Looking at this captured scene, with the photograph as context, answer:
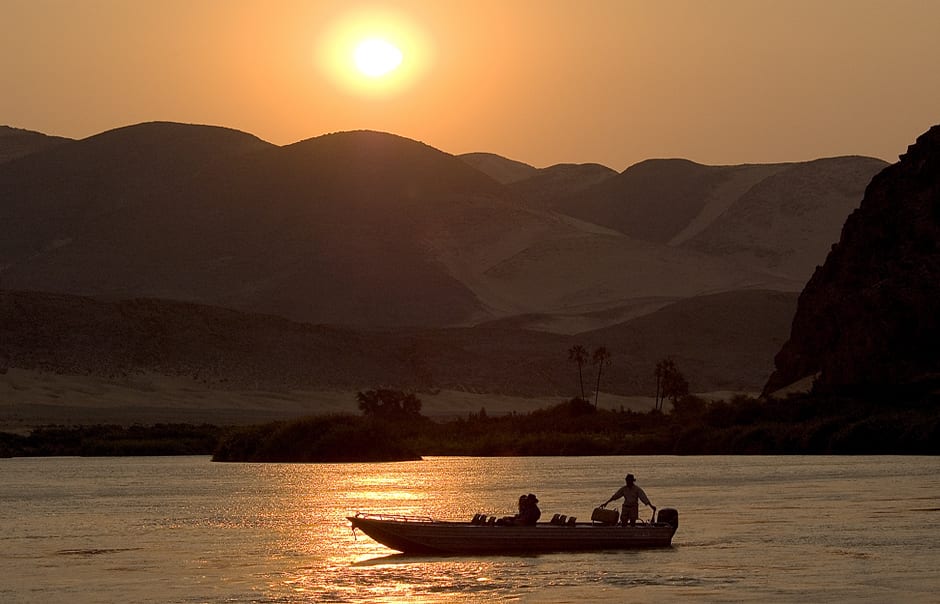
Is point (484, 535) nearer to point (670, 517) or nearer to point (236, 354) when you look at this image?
point (670, 517)

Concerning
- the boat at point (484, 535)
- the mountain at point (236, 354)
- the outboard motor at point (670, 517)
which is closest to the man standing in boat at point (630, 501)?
the boat at point (484, 535)

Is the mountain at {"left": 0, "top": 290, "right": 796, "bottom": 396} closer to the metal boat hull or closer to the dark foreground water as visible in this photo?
the dark foreground water

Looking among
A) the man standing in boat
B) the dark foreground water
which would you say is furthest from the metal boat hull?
the man standing in boat

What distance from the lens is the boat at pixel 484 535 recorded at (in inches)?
1758

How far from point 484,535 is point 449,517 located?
39.3ft

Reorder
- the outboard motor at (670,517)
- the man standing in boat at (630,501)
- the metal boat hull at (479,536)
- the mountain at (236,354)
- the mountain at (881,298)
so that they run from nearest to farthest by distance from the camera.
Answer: the metal boat hull at (479,536), the man standing in boat at (630,501), the outboard motor at (670,517), the mountain at (881,298), the mountain at (236,354)

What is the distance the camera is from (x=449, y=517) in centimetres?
5656

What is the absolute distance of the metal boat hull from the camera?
44638mm

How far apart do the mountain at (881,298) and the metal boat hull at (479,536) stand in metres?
60.1

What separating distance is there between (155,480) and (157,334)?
92.9 metres

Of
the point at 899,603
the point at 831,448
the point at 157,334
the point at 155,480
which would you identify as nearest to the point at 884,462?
the point at 831,448

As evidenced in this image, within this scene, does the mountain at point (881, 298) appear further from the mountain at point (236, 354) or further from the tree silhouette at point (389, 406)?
the mountain at point (236, 354)

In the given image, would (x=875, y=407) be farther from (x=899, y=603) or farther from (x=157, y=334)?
(x=157, y=334)

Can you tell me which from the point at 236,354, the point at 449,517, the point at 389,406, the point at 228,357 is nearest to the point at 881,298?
the point at 389,406
